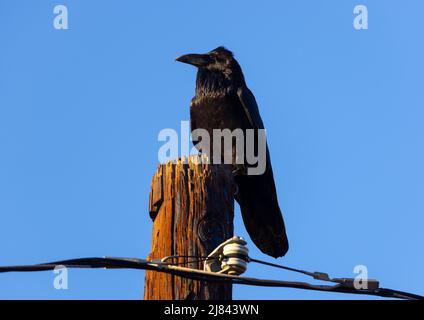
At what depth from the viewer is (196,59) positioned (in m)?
10.7

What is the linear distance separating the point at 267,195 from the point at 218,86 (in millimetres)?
1347

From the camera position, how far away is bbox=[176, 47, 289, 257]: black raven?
9.59 m

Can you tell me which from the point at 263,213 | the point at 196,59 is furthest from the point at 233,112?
the point at 263,213

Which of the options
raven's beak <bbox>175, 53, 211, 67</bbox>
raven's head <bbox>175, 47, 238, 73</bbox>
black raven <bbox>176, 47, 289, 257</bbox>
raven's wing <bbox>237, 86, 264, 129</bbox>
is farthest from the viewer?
raven's beak <bbox>175, 53, 211, 67</bbox>

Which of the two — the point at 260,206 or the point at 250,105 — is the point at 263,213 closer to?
the point at 260,206

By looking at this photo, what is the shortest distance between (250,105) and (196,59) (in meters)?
0.91

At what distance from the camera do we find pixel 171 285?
5059 millimetres

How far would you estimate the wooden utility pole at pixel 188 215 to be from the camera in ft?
16.8

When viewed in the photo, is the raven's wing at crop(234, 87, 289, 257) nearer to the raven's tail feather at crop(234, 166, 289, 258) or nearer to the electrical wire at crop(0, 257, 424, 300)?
the raven's tail feather at crop(234, 166, 289, 258)

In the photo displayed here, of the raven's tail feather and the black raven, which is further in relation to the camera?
the black raven

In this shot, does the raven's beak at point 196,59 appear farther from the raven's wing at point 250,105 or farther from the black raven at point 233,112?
the raven's wing at point 250,105

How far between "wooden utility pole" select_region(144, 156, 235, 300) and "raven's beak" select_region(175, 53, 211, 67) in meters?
5.32

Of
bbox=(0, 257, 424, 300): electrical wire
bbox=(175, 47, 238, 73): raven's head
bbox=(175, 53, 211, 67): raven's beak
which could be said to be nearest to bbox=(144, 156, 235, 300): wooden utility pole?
bbox=(0, 257, 424, 300): electrical wire
